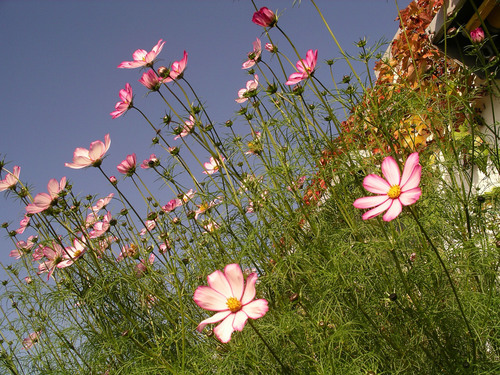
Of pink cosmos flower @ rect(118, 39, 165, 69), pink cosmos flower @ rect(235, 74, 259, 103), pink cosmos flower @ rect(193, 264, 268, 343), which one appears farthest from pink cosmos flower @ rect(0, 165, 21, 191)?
pink cosmos flower @ rect(193, 264, 268, 343)

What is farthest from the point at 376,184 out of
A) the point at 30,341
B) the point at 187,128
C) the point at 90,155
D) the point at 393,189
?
the point at 30,341

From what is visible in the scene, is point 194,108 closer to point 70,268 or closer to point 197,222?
point 197,222

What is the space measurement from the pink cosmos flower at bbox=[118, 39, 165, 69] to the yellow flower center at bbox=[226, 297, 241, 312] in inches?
39.6

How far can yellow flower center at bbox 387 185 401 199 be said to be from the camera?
0.81 metres

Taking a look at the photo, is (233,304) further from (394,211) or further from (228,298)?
(394,211)

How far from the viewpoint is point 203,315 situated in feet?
5.48

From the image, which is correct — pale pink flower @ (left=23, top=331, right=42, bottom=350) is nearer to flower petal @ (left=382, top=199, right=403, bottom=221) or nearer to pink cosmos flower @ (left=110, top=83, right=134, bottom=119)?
pink cosmos flower @ (left=110, top=83, right=134, bottom=119)

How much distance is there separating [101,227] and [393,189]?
4.27 ft

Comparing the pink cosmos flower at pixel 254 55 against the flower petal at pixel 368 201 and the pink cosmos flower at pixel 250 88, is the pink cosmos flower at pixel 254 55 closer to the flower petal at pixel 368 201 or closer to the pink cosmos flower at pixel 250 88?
the pink cosmos flower at pixel 250 88

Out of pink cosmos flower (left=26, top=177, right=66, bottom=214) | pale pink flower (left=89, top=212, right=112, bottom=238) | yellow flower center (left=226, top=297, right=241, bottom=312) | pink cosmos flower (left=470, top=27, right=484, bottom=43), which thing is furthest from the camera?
pale pink flower (left=89, top=212, right=112, bottom=238)

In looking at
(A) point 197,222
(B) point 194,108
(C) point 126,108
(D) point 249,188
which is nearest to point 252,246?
(D) point 249,188

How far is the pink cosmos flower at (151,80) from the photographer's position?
60.0 inches

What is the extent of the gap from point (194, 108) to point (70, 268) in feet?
2.70

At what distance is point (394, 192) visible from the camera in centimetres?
82
